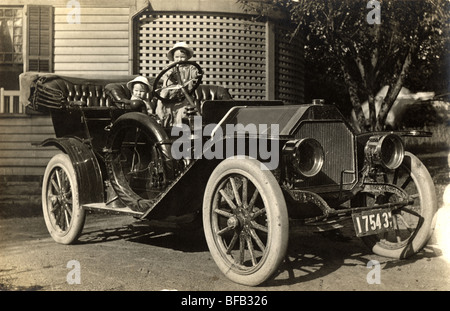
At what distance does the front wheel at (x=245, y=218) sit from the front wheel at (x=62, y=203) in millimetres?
1806

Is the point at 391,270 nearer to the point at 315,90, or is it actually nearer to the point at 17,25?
the point at 17,25

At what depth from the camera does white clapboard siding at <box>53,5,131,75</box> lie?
471 inches

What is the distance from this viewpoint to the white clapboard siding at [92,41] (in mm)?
11969

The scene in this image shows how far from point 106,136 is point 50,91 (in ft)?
3.88

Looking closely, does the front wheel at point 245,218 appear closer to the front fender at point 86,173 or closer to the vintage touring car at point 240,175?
the vintage touring car at point 240,175

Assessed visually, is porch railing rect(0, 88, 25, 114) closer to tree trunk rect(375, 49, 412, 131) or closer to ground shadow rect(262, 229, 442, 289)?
tree trunk rect(375, 49, 412, 131)

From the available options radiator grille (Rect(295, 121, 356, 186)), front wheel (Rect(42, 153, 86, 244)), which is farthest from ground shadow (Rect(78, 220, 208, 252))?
radiator grille (Rect(295, 121, 356, 186))

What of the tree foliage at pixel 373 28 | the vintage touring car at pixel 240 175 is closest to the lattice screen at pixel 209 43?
the tree foliage at pixel 373 28

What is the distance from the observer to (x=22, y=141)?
11.5 metres

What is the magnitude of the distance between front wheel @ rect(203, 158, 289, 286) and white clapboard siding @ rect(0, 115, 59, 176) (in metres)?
8.06
